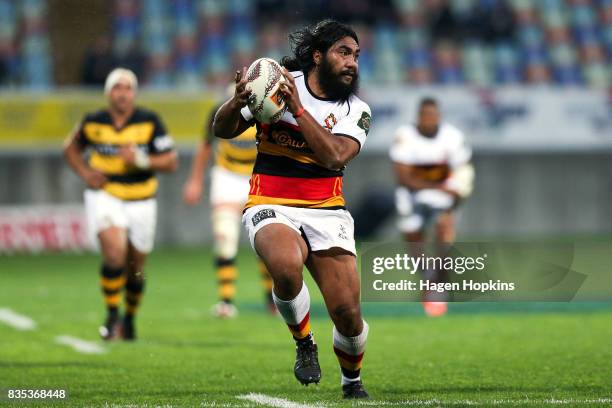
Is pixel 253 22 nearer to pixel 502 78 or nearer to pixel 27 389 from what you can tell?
pixel 502 78

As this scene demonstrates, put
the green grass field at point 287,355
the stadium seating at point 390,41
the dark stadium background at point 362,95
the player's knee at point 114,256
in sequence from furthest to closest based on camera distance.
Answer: the stadium seating at point 390,41 → the dark stadium background at point 362,95 → the player's knee at point 114,256 → the green grass field at point 287,355

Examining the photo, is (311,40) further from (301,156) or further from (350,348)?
(350,348)

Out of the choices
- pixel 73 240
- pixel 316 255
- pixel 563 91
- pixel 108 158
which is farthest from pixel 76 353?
pixel 563 91

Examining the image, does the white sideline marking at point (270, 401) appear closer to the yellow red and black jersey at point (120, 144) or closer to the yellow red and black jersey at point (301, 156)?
the yellow red and black jersey at point (301, 156)

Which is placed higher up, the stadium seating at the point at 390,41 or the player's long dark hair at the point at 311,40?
the player's long dark hair at the point at 311,40

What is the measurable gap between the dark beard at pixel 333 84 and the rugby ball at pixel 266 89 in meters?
0.47

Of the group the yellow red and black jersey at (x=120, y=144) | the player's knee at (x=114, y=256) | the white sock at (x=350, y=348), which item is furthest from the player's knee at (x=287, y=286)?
the yellow red and black jersey at (x=120, y=144)

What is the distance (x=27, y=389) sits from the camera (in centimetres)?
809

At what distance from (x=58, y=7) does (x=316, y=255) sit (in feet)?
62.6

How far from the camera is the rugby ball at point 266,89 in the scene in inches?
273

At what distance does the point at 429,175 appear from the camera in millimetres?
14266

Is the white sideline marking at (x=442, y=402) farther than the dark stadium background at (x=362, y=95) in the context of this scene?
No

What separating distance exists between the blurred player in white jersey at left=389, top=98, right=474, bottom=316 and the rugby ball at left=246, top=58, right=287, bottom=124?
7.13 metres

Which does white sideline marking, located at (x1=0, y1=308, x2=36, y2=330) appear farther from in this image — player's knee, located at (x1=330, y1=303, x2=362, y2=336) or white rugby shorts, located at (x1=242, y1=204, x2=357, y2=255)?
player's knee, located at (x1=330, y1=303, x2=362, y2=336)
